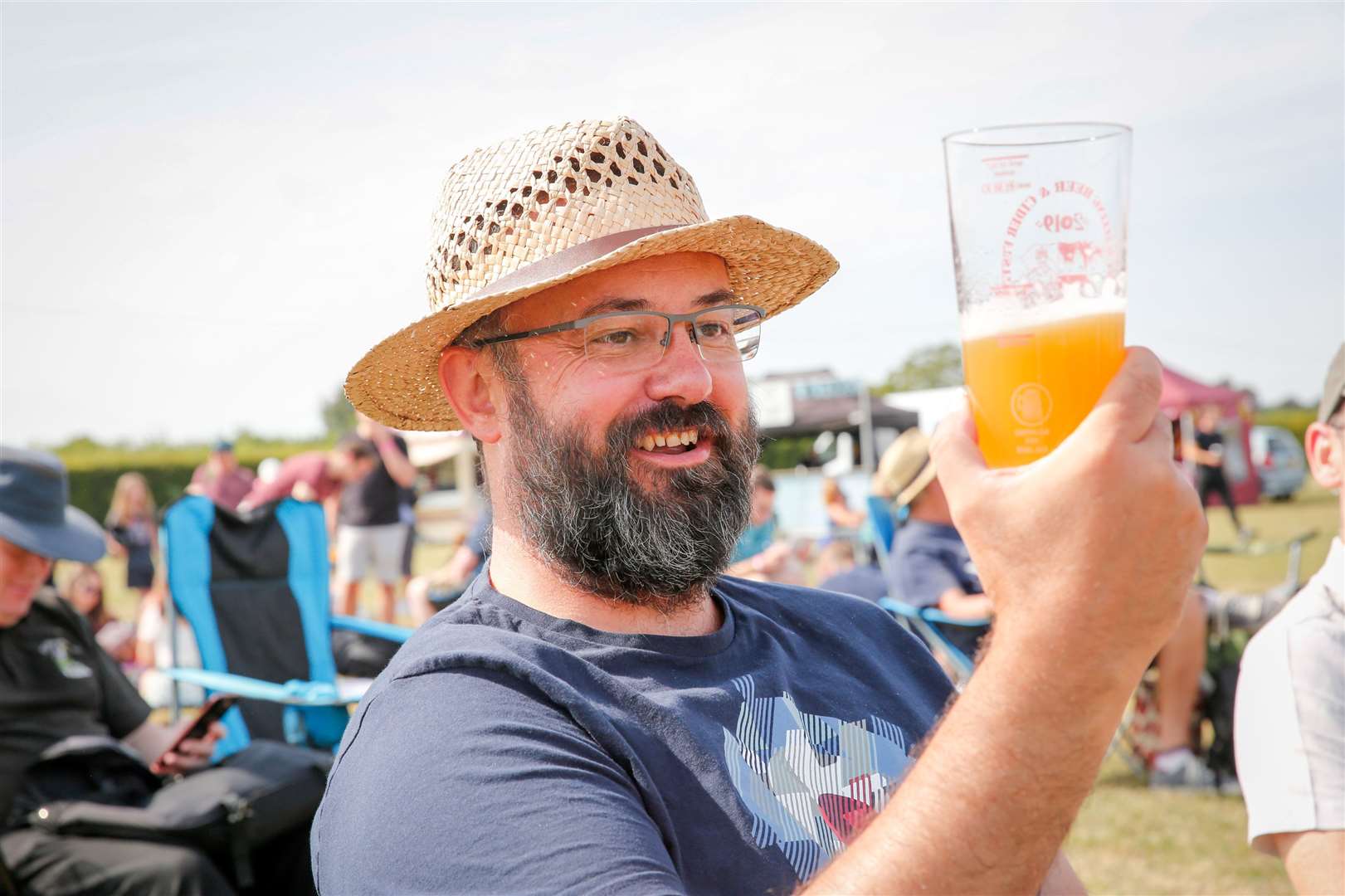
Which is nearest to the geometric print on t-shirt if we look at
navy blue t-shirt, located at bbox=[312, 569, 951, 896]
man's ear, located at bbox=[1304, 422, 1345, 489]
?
navy blue t-shirt, located at bbox=[312, 569, 951, 896]

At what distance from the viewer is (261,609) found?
16.3ft

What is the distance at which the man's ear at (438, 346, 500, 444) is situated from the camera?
71.4 inches

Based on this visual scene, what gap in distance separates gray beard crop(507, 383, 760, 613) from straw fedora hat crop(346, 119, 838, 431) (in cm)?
20

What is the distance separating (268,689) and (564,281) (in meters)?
3.00

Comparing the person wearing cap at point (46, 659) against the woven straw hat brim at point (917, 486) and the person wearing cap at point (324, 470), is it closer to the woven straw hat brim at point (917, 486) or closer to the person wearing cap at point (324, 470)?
the woven straw hat brim at point (917, 486)

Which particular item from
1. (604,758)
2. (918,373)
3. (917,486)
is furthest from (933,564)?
(918,373)

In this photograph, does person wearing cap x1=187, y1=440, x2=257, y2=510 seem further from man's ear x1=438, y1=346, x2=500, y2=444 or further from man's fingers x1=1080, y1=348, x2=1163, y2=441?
man's fingers x1=1080, y1=348, x2=1163, y2=441

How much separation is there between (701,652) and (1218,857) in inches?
156

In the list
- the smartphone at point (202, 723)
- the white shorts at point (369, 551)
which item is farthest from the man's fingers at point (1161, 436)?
the white shorts at point (369, 551)

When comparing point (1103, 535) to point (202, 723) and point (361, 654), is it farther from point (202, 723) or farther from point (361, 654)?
point (361, 654)

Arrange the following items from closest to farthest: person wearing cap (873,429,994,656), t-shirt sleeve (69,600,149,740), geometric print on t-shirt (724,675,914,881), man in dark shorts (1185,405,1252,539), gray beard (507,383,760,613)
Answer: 1. geometric print on t-shirt (724,675,914,881)
2. gray beard (507,383,760,613)
3. t-shirt sleeve (69,600,149,740)
4. person wearing cap (873,429,994,656)
5. man in dark shorts (1185,405,1252,539)

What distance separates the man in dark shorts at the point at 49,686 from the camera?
9.81 ft

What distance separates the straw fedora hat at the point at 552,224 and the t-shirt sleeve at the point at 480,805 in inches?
22.2

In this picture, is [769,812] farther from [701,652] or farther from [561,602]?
[561,602]
